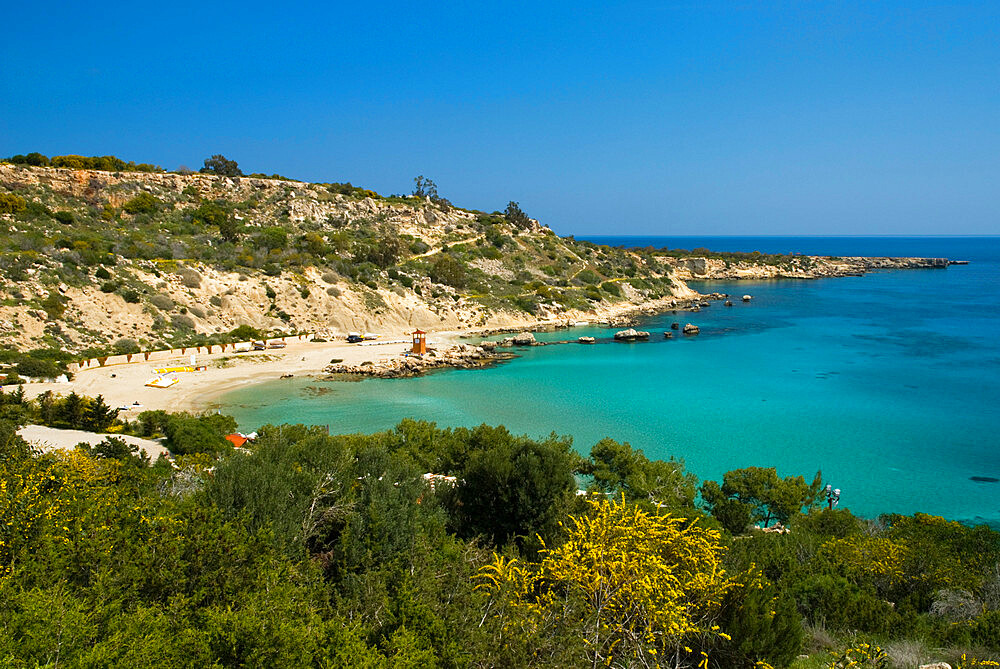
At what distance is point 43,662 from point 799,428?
25.4 m

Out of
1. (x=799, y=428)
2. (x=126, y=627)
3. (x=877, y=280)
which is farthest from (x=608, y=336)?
(x=877, y=280)

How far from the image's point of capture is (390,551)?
329 inches

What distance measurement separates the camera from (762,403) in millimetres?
28203

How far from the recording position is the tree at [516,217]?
3204 inches

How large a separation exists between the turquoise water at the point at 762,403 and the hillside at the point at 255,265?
10925 millimetres

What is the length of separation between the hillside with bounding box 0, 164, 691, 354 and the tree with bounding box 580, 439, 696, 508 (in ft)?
97.5

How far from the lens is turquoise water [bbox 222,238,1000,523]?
19.8m

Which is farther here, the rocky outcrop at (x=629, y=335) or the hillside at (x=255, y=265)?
the rocky outcrop at (x=629, y=335)

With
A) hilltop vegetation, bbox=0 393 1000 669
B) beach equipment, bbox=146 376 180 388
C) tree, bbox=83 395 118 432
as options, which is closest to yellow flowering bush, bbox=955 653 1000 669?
hilltop vegetation, bbox=0 393 1000 669

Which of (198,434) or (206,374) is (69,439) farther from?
(206,374)

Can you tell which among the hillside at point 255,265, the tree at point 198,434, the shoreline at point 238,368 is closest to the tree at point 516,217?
the hillside at point 255,265

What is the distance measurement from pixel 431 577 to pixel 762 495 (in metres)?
10.9

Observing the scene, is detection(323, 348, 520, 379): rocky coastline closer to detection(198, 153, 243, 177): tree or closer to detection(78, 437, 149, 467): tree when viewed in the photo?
detection(78, 437, 149, 467): tree

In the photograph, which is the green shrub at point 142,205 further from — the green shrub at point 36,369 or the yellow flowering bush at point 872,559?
the yellow flowering bush at point 872,559
